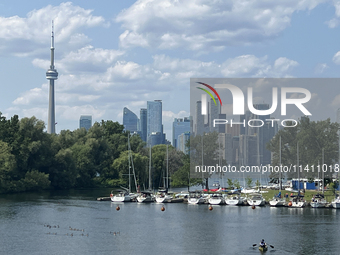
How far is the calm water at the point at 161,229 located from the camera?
2259 inches

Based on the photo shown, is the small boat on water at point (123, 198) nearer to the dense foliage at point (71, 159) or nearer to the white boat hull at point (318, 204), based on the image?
the dense foliage at point (71, 159)

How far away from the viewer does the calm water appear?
57.4 m

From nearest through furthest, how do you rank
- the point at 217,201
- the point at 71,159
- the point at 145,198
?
the point at 217,201, the point at 145,198, the point at 71,159

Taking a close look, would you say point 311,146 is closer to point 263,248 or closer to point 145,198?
point 145,198

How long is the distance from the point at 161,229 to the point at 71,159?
75752 mm

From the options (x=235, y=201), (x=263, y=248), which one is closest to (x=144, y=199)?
(x=235, y=201)

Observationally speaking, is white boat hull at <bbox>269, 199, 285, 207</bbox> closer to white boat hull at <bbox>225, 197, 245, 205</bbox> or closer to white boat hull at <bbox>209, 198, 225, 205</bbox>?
white boat hull at <bbox>225, 197, 245, 205</bbox>

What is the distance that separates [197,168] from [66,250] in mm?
76319

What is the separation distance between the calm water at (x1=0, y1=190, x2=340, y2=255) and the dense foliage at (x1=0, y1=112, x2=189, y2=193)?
26.4 meters

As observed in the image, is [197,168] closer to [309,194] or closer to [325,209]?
[309,194]

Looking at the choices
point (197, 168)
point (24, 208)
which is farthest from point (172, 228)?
point (197, 168)

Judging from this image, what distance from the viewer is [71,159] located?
142 m

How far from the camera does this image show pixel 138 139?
171875mm

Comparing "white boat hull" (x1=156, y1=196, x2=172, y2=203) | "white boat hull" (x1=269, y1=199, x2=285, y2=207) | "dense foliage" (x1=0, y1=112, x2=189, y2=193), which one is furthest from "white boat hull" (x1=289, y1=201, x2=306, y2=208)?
"dense foliage" (x1=0, y1=112, x2=189, y2=193)
